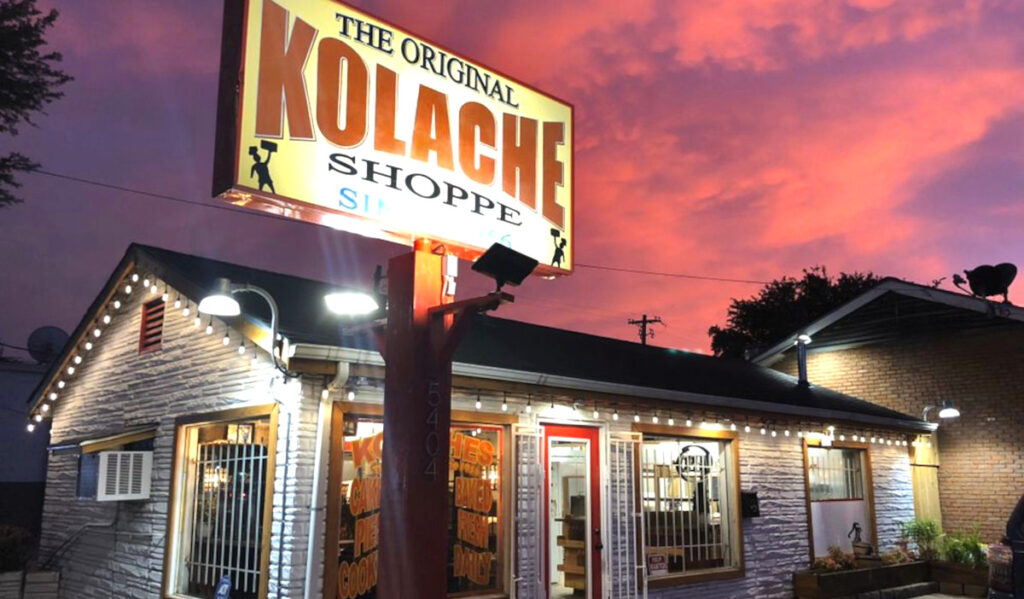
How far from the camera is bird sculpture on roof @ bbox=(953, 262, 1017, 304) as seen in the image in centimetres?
1448

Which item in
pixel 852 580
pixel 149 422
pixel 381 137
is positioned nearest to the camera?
pixel 381 137

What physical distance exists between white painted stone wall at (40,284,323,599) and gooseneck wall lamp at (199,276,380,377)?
0.49m

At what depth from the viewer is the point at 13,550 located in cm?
1135

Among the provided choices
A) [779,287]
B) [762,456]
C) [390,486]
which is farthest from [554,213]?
[779,287]

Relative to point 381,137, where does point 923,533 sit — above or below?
below

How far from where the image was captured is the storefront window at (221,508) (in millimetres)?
8211

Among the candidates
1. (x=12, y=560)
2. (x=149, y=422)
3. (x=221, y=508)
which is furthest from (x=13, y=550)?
(x=221, y=508)

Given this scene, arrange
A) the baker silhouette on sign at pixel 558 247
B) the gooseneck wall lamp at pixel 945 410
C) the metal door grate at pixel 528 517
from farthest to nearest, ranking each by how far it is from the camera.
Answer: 1. the gooseneck wall lamp at pixel 945 410
2. the metal door grate at pixel 528 517
3. the baker silhouette on sign at pixel 558 247

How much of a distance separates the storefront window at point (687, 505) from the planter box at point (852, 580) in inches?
55.6

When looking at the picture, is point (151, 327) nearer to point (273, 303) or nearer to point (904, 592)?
point (273, 303)

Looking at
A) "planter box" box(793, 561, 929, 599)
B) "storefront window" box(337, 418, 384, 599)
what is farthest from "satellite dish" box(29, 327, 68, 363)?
"planter box" box(793, 561, 929, 599)

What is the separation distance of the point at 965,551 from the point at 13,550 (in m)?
14.5

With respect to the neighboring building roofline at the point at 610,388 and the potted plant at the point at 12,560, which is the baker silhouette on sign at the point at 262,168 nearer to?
the neighboring building roofline at the point at 610,388

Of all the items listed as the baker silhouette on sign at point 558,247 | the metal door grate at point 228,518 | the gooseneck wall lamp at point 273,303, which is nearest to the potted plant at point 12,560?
the metal door grate at point 228,518
